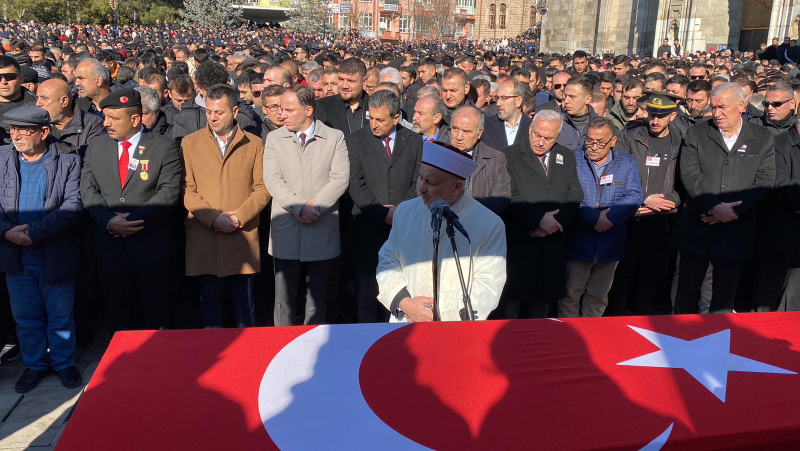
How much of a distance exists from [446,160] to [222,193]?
2248 millimetres

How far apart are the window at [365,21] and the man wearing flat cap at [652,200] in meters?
68.8

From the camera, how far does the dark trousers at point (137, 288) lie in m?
4.55

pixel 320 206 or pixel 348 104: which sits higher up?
pixel 348 104

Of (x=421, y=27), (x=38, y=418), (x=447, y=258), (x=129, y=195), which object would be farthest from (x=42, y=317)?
(x=421, y=27)

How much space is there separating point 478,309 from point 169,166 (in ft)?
8.60

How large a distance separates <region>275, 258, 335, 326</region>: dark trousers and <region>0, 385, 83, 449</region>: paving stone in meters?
A: 1.53

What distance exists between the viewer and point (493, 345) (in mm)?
2643

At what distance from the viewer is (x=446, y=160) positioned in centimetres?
302

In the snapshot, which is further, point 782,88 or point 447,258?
point 782,88

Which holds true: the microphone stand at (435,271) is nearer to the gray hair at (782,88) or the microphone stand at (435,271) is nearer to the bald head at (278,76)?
the bald head at (278,76)

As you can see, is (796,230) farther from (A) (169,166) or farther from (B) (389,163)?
(A) (169,166)

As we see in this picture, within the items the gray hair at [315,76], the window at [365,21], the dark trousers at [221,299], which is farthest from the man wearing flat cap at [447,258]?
the window at [365,21]

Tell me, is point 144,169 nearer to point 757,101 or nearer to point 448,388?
point 448,388

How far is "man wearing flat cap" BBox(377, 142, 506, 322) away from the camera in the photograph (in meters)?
3.12
